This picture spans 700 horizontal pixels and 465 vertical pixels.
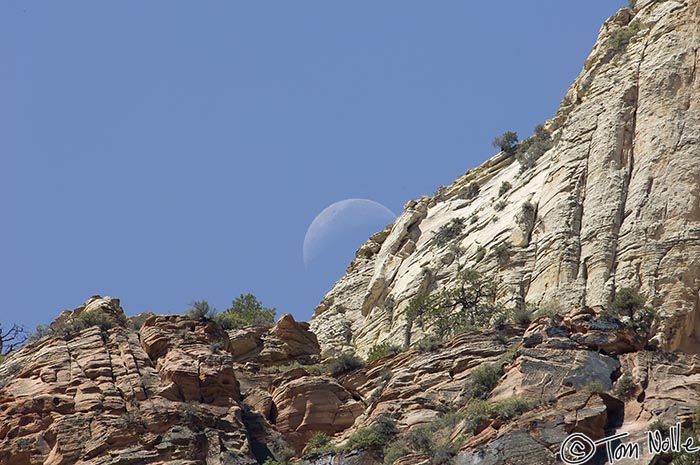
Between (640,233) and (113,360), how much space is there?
20.5 meters

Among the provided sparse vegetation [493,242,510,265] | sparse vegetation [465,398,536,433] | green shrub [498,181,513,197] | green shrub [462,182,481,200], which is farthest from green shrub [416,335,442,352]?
green shrub [462,182,481,200]

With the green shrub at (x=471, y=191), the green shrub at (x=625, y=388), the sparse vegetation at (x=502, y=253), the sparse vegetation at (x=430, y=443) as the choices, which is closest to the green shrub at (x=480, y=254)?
the sparse vegetation at (x=502, y=253)

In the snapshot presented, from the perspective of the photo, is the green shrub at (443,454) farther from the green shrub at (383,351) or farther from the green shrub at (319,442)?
the green shrub at (383,351)

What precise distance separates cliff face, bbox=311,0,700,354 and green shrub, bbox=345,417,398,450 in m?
11.5

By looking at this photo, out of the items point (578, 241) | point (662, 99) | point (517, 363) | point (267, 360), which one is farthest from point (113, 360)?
point (662, 99)

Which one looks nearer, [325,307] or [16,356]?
[16,356]

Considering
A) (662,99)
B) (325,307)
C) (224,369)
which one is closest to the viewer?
(224,369)

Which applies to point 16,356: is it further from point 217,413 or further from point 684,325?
point 684,325

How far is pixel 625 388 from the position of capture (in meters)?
43.4

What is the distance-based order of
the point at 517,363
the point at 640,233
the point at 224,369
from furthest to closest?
the point at 640,233 → the point at 224,369 → the point at 517,363

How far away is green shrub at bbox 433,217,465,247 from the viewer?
233 ft

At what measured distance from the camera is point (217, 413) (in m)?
48.6

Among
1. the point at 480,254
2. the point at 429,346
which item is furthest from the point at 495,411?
the point at 480,254

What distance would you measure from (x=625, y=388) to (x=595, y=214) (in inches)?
678
